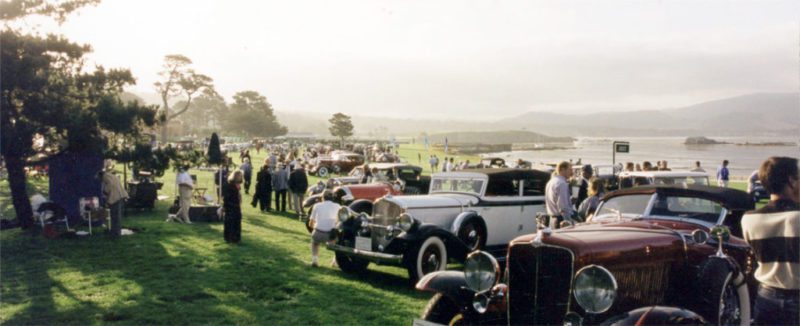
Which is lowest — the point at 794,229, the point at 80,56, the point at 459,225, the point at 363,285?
the point at 363,285

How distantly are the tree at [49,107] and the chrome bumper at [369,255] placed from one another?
6.03 m

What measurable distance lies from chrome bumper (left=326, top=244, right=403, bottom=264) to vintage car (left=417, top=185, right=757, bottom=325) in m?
2.90

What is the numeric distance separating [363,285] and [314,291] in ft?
2.74

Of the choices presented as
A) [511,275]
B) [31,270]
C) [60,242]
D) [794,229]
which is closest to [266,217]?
[60,242]

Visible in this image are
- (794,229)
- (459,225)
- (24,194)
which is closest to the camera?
(794,229)

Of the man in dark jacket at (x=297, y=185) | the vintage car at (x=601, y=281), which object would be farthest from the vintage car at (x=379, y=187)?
the vintage car at (x=601, y=281)

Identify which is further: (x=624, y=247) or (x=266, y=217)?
(x=266, y=217)

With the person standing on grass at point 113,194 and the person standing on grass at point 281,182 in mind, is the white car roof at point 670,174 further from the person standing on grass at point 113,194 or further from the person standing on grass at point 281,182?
the person standing on grass at point 113,194

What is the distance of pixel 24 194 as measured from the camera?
12.7m

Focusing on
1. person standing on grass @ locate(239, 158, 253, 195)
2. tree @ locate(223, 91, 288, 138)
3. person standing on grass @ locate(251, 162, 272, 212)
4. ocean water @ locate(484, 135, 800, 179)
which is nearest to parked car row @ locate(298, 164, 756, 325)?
person standing on grass @ locate(251, 162, 272, 212)

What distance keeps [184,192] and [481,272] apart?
11.4 metres

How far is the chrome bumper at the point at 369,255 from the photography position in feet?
26.6

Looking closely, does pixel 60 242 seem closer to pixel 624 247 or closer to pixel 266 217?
pixel 266 217

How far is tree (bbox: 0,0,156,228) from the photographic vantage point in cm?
1147
